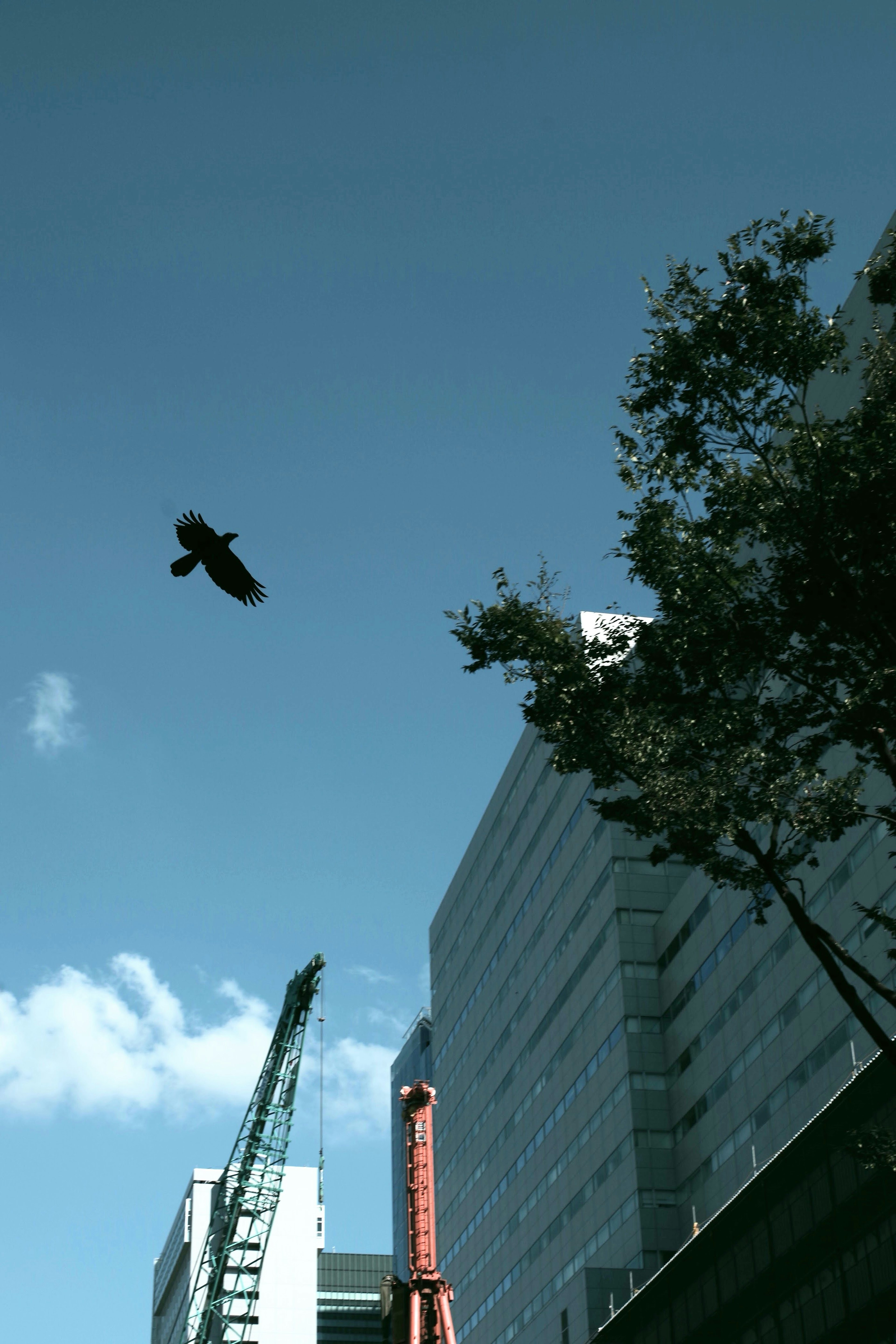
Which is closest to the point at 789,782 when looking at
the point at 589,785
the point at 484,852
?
the point at 589,785

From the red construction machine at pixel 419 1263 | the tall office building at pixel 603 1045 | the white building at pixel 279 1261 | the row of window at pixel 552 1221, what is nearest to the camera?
the red construction machine at pixel 419 1263

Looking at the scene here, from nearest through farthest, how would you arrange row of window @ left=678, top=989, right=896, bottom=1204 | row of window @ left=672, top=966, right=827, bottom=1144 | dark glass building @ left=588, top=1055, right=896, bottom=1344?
1. dark glass building @ left=588, top=1055, right=896, bottom=1344
2. row of window @ left=678, top=989, right=896, bottom=1204
3. row of window @ left=672, top=966, right=827, bottom=1144

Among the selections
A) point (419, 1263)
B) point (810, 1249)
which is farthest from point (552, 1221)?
point (810, 1249)

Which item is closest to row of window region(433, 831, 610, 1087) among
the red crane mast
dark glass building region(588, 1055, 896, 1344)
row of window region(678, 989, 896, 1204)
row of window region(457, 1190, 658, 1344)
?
row of window region(457, 1190, 658, 1344)

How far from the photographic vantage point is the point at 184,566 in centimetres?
1408

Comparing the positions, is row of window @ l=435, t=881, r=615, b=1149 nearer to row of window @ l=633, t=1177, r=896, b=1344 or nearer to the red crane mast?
the red crane mast

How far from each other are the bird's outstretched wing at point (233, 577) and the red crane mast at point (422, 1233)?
41703 millimetres

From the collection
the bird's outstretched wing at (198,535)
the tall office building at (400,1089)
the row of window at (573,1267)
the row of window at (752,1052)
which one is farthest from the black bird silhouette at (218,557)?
the tall office building at (400,1089)

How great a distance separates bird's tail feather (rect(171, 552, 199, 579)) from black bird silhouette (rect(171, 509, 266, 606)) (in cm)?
40

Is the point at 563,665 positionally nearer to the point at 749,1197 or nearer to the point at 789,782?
the point at 789,782

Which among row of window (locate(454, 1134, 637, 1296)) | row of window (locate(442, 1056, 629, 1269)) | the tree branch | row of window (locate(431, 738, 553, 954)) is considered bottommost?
the tree branch

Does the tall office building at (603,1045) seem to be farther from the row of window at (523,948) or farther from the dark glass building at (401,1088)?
the dark glass building at (401,1088)

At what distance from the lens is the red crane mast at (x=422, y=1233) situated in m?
51.3

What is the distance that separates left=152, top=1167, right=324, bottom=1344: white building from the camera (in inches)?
5778
